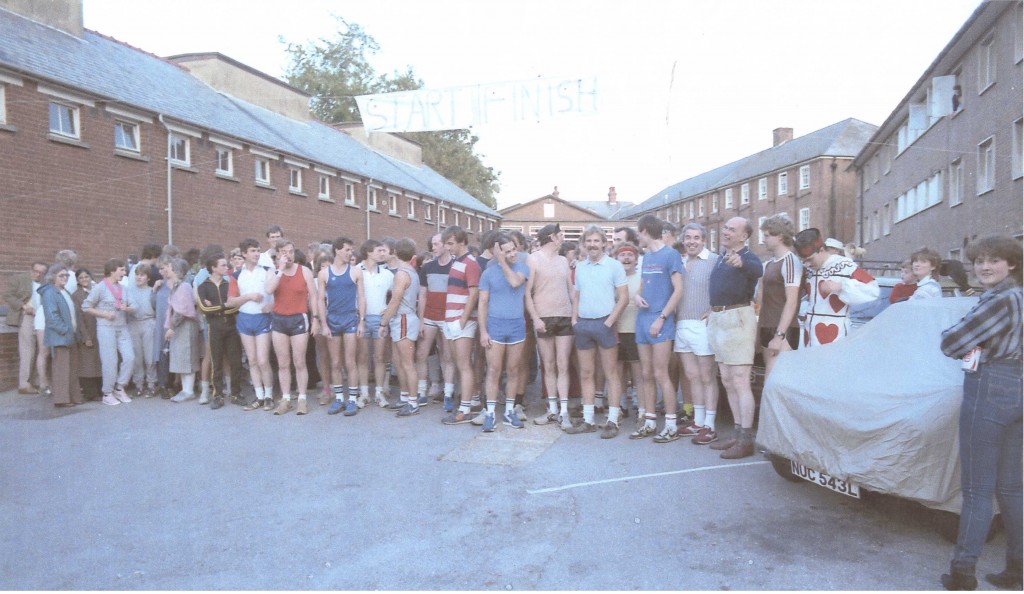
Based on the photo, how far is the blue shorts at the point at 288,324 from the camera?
8375 millimetres

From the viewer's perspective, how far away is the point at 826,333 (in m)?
5.74

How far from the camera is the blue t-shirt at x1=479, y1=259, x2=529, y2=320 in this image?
7.47m

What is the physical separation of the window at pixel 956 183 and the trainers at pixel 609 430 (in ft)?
67.5

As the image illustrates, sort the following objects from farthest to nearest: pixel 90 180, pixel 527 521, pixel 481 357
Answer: pixel 90 180
pixel 481 357
pixel 527 521

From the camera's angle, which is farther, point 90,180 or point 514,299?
point 90,180

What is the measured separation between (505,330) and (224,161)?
15.5 m

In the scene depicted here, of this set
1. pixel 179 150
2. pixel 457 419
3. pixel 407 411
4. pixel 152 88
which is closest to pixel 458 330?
pixel 457 419

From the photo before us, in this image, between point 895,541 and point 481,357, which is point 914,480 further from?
point 481,357

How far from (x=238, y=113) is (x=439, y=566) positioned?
21.8 meters

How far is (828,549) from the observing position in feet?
13.3

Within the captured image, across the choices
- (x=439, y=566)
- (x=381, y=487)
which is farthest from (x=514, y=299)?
(x=439, y=566)

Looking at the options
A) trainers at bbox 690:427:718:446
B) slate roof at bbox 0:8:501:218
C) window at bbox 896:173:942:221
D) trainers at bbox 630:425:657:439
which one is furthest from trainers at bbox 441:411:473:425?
window at bbox 896:173:942:221

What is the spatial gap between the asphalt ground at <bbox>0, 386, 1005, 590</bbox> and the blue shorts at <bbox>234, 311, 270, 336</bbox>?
1.73 m

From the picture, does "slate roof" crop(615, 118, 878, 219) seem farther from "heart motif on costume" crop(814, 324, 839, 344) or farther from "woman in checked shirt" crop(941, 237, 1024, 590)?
"woman in checked shirt" crop(941, 237, 1024, 590)
